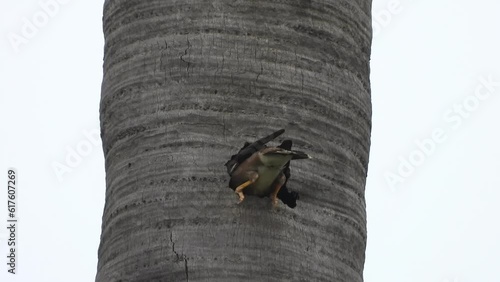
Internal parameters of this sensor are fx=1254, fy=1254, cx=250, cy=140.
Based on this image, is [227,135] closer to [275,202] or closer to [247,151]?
[247,151]

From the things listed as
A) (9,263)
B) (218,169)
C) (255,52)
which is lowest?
(218,169)

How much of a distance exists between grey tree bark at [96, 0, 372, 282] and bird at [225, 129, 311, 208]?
3 centimetres

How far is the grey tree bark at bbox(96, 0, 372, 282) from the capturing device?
282cm

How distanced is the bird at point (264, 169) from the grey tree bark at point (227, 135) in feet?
0.09

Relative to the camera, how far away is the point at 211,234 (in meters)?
2.81

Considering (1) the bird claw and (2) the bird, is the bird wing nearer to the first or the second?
(2) the bird

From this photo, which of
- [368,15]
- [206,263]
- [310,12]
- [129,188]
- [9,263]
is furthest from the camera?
[9,263]

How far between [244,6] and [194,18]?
127 millimetres

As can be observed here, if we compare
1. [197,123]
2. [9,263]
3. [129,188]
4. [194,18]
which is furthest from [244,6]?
[9,263]

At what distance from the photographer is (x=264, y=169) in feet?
9.26

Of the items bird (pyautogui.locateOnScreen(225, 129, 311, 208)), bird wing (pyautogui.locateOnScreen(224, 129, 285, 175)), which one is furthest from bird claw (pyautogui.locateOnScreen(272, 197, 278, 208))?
bird wing (pyautogui.locateOnScreen(224, 129, 285, 175))

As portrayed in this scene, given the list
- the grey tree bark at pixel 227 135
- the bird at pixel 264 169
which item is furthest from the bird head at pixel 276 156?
the grey tree bark at pixel 227 135

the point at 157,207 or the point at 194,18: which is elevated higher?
the point at 194,18

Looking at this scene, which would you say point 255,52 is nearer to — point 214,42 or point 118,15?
point 214,42
